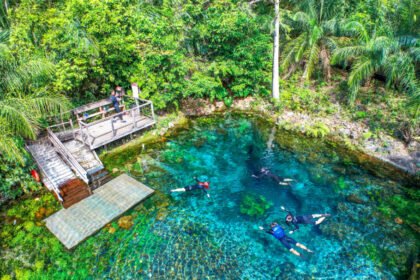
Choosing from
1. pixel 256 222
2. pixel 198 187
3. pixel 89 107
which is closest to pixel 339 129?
pixel 256 222

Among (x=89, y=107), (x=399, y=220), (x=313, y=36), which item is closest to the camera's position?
(x=399, y=220)

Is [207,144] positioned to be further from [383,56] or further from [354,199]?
[383,56]

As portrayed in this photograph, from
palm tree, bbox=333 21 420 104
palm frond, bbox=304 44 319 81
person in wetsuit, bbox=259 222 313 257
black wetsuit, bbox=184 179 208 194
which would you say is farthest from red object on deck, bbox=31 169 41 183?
palm frond, bbox=304 44 319 81

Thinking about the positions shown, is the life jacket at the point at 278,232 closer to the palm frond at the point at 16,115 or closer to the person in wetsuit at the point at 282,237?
the person in wetsuit at the point at 282,237

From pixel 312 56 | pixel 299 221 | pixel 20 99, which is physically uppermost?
pixel 312 56

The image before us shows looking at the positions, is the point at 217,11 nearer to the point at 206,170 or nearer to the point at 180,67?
the point at 180,67

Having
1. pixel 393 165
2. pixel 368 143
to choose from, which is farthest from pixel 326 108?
pixel 393 165
